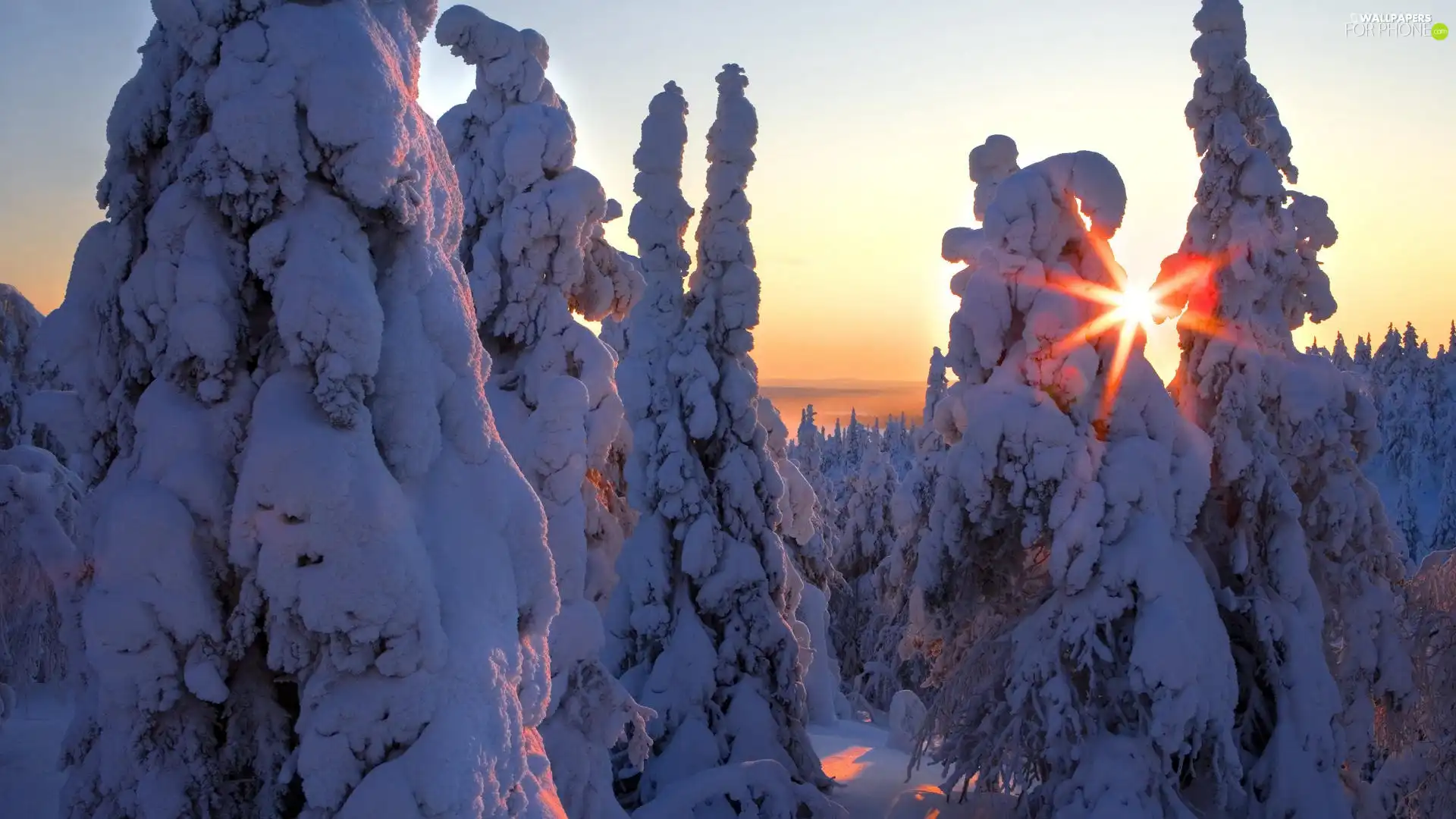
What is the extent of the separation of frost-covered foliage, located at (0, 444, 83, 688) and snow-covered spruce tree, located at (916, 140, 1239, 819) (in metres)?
9.95

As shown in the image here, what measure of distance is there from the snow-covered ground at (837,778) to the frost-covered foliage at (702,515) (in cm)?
128

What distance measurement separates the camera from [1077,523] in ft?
39.7

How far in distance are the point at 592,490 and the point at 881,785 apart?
27.2 ft

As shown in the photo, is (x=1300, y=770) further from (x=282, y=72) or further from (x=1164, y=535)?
(x=282, y=72)

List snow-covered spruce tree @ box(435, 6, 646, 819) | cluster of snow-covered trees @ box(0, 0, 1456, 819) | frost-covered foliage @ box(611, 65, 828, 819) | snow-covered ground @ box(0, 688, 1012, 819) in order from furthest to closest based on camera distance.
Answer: frost-covered foliage @ box(611, 65, 828, 819) < snow-covered ground @ box(0, 688, 1012, 819) < snow-covered spruce tree @ box(435, 6, 646, 819) < cluster of snow-covered trees @ box(0, 0, 1456, 819)

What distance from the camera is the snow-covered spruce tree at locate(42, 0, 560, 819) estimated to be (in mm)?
4965

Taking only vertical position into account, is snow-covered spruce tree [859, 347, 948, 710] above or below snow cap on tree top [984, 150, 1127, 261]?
below

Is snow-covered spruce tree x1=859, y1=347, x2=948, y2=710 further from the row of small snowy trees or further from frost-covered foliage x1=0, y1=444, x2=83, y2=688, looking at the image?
frost-covered foliage x1=0, y1=444, x2=83, y2=688

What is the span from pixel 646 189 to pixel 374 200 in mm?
12475

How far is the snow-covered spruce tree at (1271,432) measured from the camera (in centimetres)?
1382

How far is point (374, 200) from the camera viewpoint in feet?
17.3

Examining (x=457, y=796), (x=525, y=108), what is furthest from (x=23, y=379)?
(x=457, y=796)

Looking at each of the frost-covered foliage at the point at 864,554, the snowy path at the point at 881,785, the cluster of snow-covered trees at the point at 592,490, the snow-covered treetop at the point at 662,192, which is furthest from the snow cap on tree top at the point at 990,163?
the frost-covered foliage at the point at 864,554

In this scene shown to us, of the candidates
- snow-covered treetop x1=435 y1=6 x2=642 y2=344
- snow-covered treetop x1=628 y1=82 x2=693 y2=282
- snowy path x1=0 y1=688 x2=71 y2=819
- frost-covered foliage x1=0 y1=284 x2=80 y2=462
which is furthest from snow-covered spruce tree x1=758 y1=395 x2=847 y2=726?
frost-covered foliage x1=0 y1=284 x2=80 y2=462
